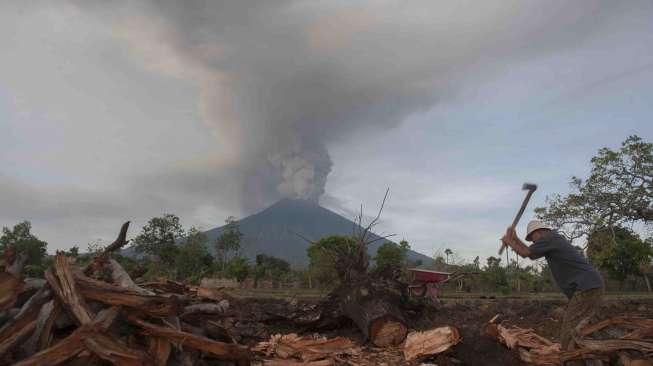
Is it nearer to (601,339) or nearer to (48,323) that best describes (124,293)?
(48,323)

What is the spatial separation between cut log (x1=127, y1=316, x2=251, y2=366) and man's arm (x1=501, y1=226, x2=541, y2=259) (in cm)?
404

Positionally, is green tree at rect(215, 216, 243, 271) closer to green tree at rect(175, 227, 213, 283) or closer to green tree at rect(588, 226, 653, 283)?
green tree at rect(175, 227, 213, 283)

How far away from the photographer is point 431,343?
648 centimetres

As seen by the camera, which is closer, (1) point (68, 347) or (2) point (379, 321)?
(1) point (68, 347)

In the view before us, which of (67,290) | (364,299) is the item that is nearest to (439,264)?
(364,299)

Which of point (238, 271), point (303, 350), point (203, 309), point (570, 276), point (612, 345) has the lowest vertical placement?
point (303, 350)

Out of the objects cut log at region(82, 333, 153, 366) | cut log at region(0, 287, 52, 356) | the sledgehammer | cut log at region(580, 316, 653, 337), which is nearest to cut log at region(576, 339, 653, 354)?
cut log at region(580, 316, 653, 337)

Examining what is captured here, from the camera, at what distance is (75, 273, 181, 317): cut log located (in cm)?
330

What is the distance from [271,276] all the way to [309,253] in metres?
8.63

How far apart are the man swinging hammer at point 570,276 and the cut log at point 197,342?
4133 millimetres

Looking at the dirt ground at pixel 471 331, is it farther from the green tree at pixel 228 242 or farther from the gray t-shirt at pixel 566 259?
the green tree at pixel 228 242

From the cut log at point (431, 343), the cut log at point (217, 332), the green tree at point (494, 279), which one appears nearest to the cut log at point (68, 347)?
the cut log at point (217, 332)

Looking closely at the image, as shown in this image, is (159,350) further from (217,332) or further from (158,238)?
(158,238)

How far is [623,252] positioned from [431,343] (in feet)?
130
